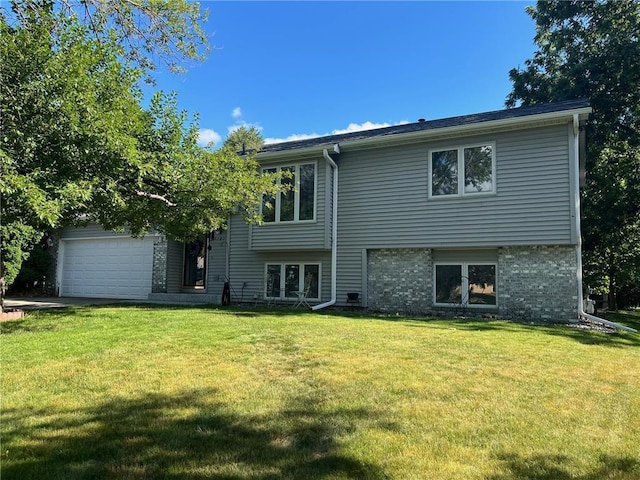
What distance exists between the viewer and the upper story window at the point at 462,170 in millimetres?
11055

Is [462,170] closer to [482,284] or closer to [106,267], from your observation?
[482,284]

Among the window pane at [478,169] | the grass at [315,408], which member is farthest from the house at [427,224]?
the grass at [315,408]

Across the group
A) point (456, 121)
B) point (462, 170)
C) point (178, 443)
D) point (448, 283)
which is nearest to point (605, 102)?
point (456, 121)

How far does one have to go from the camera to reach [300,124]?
2545 cm

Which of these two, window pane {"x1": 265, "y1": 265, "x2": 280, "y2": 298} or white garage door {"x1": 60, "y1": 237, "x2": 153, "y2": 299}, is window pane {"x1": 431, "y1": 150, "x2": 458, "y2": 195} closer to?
window pane {"x1": 265, "y1": 265, "x2": 280, "y2": 298}

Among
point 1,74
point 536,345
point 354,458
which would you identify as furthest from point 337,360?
point 1,74

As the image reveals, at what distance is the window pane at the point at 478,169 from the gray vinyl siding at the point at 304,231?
382cm

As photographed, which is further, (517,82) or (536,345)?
(517,82)

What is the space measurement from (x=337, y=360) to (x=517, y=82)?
1997cm

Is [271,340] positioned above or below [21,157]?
below

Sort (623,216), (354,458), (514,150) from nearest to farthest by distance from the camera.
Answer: (354,458)
(514,150)
(623,216)

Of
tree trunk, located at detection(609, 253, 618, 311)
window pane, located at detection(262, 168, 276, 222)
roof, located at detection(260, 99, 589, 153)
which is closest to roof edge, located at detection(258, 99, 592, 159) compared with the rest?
roof, located at detection(260, 99, 589, 153)

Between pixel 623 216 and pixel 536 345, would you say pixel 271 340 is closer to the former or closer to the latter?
pixel 536 345

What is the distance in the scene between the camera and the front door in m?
15.9
